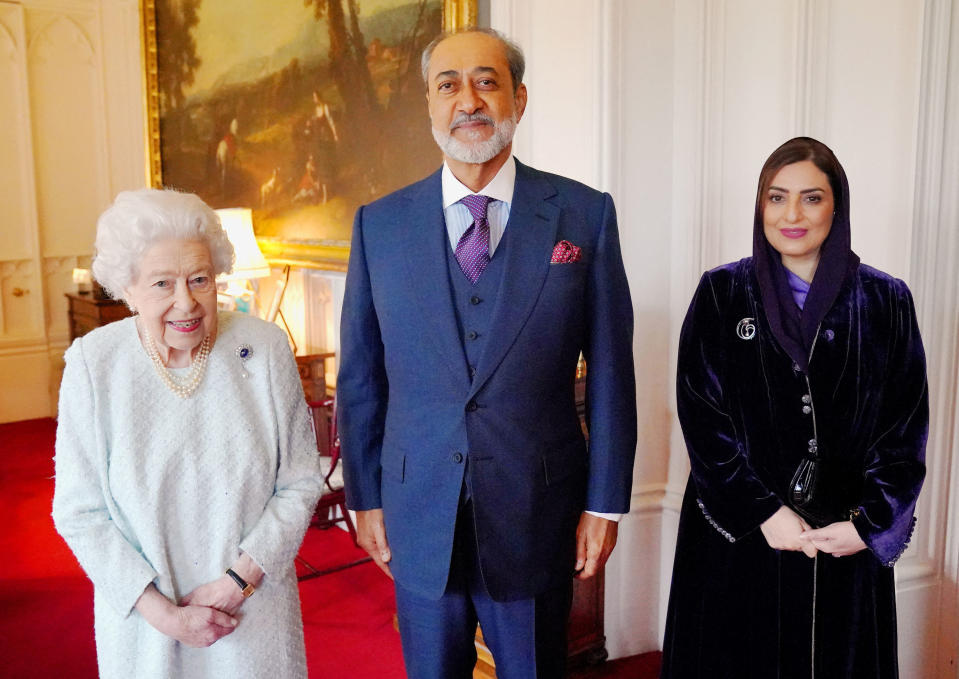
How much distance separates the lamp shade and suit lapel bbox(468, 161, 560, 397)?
345 centimetres

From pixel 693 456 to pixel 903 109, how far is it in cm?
133

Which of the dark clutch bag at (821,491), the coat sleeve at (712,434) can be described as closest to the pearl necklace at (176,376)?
the coat sleeve at (712,434)

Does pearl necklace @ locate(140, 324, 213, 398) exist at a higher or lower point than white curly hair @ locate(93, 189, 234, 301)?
lower

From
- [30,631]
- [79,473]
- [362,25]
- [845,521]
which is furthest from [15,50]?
[845,521]

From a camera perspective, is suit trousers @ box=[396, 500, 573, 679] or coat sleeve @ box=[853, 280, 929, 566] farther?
coat sleeve @ box=[853, 280, 929, 566]

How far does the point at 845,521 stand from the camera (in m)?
2.10

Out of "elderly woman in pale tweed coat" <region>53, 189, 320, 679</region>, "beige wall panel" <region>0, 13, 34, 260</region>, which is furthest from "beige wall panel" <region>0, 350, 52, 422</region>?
"elderly woman in pale tweed coat" <region>53, 189, 320, 679</region>

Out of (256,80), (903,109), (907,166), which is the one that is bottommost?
(907,166)

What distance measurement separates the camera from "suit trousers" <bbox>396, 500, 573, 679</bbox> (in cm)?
194

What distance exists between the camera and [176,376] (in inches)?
72.7

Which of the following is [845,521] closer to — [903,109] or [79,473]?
[903,109]

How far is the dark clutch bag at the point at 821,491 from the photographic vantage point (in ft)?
6.93

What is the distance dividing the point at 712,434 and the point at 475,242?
2.71 feet

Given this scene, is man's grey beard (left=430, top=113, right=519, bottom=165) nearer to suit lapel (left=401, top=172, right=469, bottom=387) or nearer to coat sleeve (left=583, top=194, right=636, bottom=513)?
suit lapel (left=401, top=172, right=469, bottom=387)
